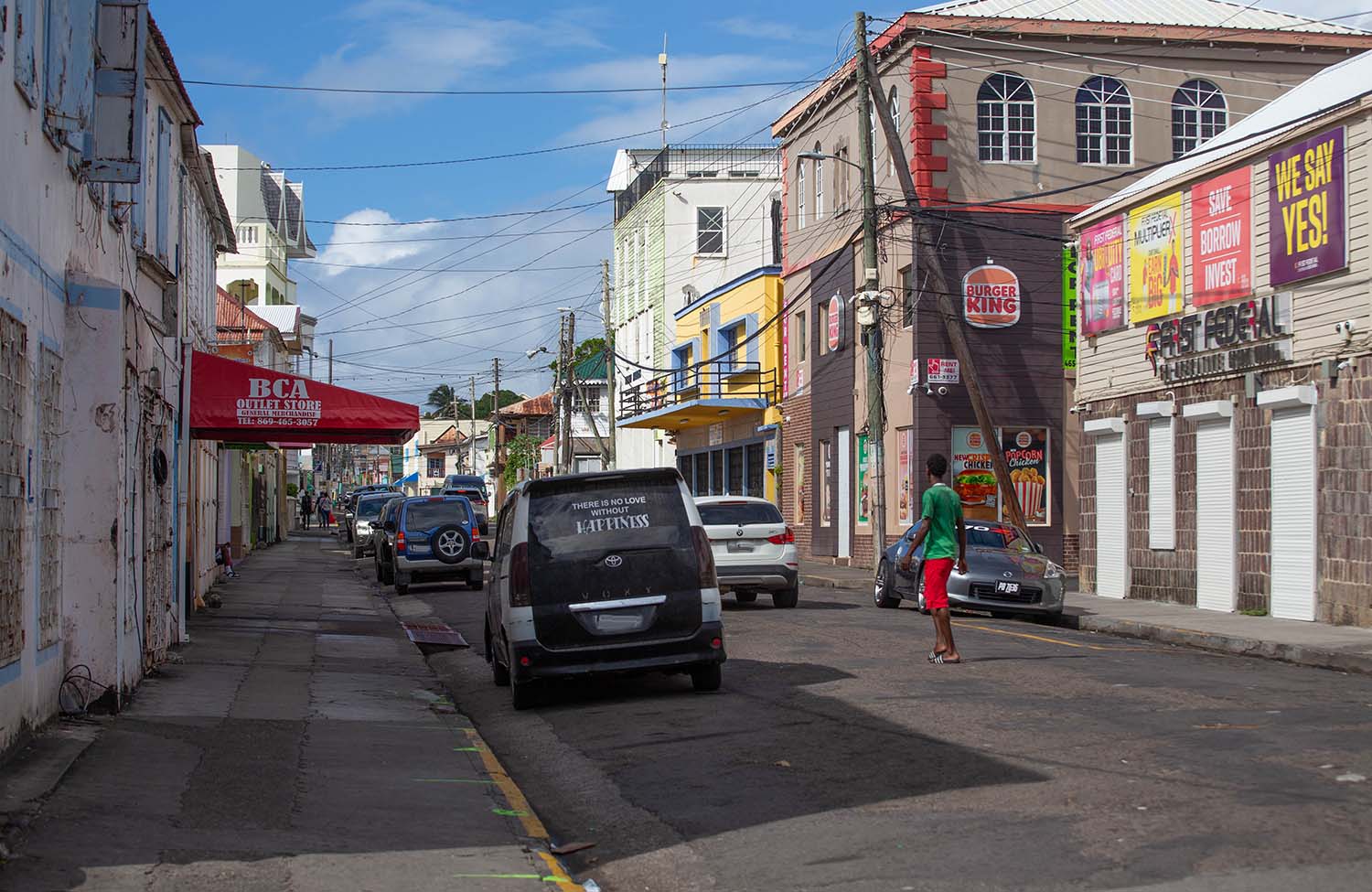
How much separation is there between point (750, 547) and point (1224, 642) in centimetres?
678

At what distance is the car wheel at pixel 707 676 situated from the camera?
39.9 feet

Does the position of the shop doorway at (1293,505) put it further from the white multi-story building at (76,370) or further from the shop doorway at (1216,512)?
the white multi-story building at (76,370)

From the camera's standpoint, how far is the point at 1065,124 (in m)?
32.4

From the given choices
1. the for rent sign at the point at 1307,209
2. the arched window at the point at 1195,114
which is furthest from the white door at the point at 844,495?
the for rent sign at the point at 1307,209

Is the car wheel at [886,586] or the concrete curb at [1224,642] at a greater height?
the car wheel at [886,586]

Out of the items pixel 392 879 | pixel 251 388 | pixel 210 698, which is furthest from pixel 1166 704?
pixel 251 388

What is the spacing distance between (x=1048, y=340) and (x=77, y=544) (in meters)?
24.6

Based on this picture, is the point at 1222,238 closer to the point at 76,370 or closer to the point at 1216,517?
the point at 1216,517

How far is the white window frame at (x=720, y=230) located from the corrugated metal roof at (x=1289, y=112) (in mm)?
33120

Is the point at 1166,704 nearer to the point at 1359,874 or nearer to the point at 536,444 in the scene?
the point at 1359,874

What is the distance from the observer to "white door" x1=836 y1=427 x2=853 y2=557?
120ft

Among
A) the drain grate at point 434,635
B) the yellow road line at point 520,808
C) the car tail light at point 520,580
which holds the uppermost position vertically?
the car tail light at point 520,580

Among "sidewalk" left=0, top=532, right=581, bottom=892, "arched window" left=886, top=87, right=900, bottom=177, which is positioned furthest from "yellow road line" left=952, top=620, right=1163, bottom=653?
"arched window" left=886, top=87, right=900, bottom=177

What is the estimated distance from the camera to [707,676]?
12.2m
